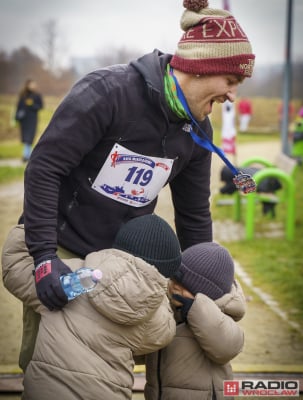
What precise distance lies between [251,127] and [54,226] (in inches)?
1264

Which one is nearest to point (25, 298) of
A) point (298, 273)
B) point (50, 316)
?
A: point (50, 316)

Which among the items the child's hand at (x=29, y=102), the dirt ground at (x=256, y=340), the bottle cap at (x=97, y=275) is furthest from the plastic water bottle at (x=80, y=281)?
the child's hand at (x=29, y=102)

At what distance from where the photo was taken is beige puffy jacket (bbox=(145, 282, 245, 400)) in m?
2.95

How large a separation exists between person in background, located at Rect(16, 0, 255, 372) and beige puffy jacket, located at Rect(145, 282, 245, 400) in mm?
548

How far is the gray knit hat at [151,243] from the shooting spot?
2799 millimetres

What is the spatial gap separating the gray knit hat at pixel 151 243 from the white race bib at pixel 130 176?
0.81 feet

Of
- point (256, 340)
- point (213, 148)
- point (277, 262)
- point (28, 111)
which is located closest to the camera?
point (213, 148)

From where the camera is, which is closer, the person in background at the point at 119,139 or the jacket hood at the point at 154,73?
the person in background at the point at 119,139

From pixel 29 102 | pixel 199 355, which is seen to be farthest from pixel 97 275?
pixel 29 102

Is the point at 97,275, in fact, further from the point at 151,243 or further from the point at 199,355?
the point at 199,355

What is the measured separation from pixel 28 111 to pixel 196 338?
47.2 feet

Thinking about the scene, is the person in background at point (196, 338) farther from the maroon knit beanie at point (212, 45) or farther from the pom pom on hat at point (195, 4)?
the pom pom on hat at point (195, 4)

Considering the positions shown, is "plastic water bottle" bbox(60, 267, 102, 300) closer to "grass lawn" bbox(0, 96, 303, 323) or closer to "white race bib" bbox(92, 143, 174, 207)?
"white race bib" bbox(92, 143, 174, 207)

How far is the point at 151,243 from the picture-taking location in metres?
2.80
